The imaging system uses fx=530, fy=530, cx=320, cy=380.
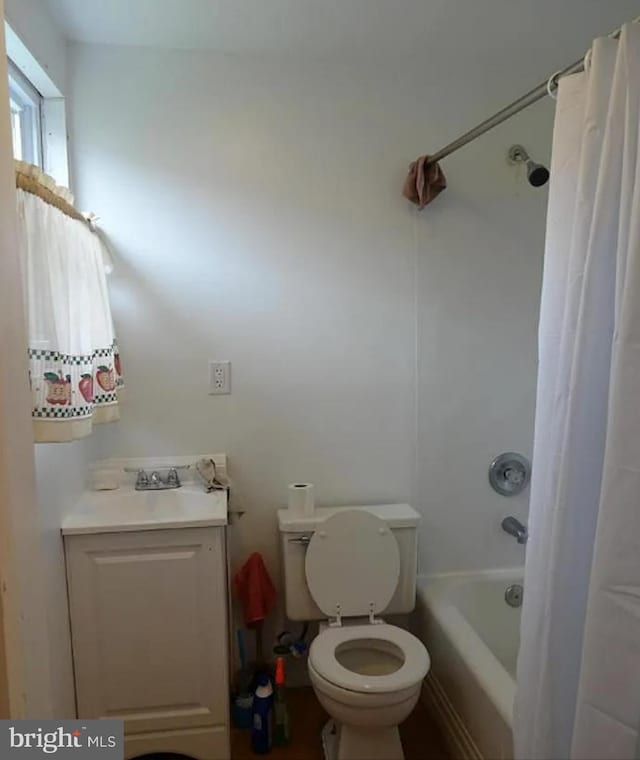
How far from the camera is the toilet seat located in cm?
156

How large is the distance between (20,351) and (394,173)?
1750 mm

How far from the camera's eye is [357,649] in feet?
6.13

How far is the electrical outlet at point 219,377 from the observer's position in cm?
203

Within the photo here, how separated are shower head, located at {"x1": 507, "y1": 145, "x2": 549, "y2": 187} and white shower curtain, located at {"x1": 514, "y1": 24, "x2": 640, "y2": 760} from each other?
2.74 feet

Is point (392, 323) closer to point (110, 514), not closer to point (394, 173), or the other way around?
point (394, 173)

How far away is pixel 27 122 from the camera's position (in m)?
1.77

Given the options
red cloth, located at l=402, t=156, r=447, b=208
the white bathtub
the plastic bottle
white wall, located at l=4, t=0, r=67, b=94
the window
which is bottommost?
the plastic bottle

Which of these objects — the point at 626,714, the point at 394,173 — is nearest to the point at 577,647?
the point at 626,714

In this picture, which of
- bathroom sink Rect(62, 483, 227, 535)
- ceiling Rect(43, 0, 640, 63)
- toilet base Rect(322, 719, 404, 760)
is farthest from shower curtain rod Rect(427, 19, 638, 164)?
toilet base Rect(322, 719, 404, 760)

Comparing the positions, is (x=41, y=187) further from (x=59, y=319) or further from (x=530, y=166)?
(x=530, y=166)

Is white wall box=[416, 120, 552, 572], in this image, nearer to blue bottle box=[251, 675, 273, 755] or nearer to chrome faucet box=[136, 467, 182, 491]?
blue bottle box=[251, 675, 273, 755]

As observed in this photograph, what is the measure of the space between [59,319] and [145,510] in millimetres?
769

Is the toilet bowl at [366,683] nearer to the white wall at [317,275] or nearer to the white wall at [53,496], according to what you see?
the white wall at [317,275]

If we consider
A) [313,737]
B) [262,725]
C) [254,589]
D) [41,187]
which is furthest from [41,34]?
[313,737]
